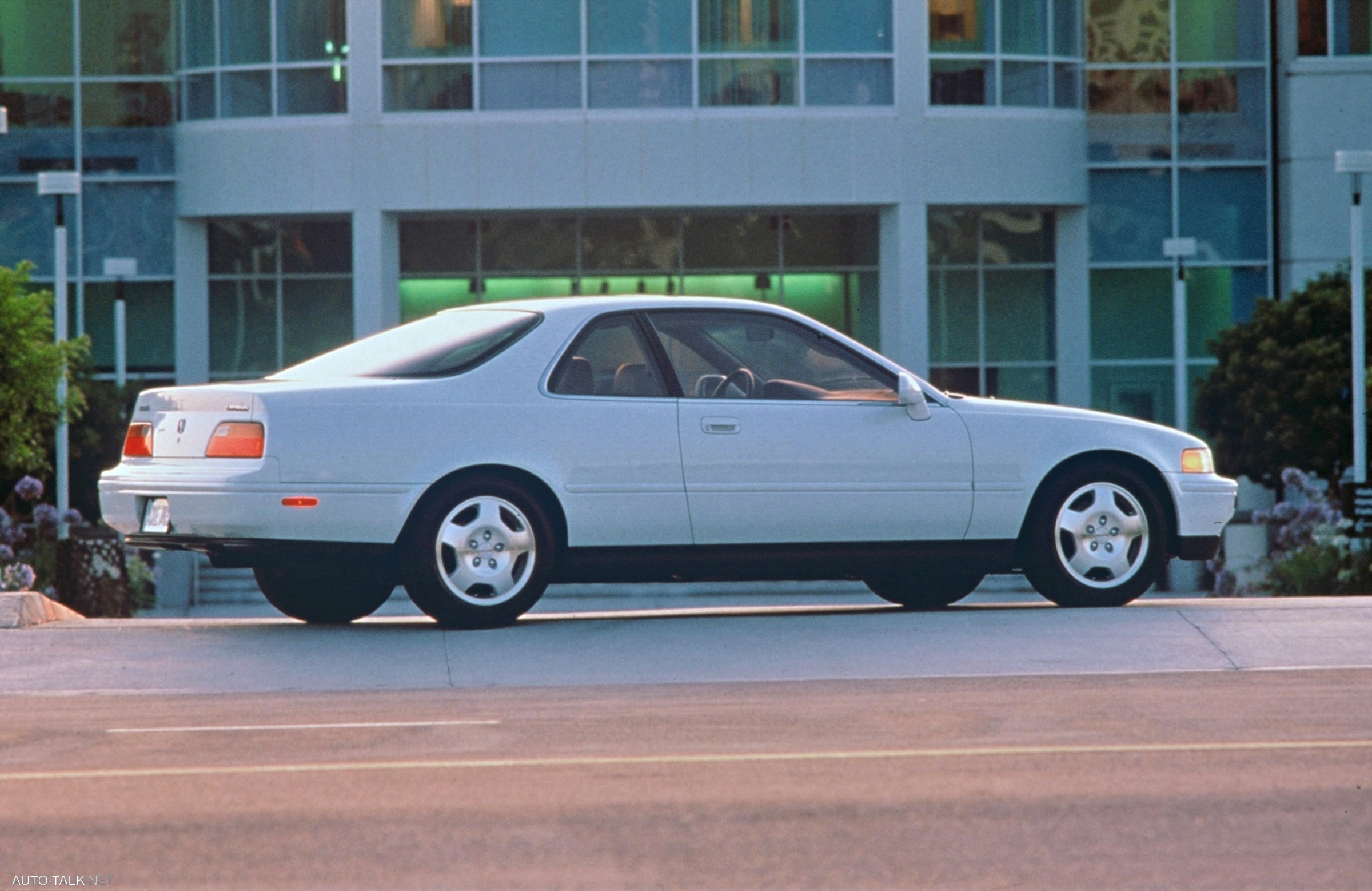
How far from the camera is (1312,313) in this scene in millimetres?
22422

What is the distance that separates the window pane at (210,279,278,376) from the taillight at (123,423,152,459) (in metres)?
20.1

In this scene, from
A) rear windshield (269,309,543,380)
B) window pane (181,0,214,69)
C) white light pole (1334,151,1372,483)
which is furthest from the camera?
window pane (181,0,214,69)

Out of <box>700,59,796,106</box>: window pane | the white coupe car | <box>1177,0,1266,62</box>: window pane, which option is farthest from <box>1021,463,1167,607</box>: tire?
<box>1177,0,1266,62</box>: window pane

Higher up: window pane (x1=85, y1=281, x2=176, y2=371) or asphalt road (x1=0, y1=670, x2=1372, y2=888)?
window pane (x1=85, y1=281, x2=176, y2=371)

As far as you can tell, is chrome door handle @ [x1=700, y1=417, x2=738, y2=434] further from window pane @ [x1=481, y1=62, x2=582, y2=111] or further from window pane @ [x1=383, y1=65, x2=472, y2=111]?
window pane @ [x1=383, y1=65, x2=472, y2=111]

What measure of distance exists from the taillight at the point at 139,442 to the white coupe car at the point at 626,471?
1cm

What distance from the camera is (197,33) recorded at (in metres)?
28.4

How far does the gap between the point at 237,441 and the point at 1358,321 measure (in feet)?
40.9

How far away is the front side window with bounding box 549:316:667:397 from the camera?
32.2 ft

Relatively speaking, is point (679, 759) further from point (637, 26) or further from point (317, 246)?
point (317, 246)

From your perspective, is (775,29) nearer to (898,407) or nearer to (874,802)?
(898,407)

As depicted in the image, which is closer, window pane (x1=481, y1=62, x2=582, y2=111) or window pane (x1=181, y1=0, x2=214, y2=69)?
window pane (x1=481, y1=62, x2=582, y2=111)

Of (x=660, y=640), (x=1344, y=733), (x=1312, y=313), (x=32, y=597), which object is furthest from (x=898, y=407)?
(x=1312, y=313)

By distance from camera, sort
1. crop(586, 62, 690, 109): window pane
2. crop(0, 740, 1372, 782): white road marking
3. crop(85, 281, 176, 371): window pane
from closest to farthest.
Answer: crop(0, 740, 1372, 782): white road marking → crop(586, 62, 690, 109): window pane → crop(85, 281, 176, 371): window pane
